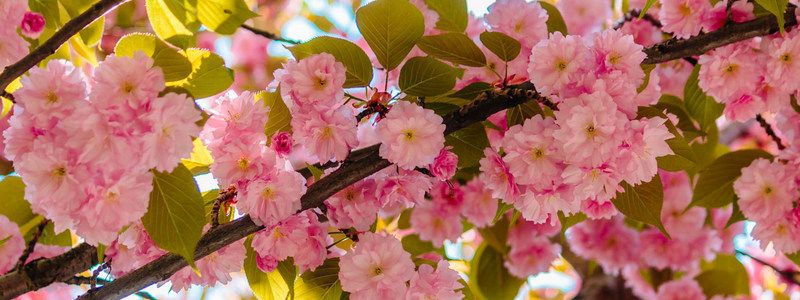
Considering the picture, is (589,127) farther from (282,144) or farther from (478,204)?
(478,204)

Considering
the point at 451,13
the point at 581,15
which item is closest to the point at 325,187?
the point at 451,13

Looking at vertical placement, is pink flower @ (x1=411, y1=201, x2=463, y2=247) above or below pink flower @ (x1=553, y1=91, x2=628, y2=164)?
below

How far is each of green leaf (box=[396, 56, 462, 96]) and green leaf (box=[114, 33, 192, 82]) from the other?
1.03 feet

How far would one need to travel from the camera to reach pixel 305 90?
1.12 m

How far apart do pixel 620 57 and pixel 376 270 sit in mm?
453

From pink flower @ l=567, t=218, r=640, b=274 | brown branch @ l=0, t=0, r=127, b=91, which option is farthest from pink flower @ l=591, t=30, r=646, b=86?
pink flower @ l=567, t=218, r=640, b=274

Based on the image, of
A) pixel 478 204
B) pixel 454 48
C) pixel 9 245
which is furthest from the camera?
pixel 478 204

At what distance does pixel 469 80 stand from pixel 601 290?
1512mm

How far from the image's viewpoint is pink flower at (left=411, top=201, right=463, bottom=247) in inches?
77.7

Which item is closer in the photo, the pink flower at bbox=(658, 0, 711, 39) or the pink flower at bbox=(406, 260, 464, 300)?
the pink flower at bbox=(406, 260, 464, 300)

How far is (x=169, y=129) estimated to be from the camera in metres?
0.94

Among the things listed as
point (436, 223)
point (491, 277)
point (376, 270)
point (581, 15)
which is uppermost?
point (376, 270)

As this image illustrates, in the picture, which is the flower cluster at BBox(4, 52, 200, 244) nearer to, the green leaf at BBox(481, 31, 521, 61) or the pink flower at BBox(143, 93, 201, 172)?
the pink flower at BBox(143, 93, 201, 172)

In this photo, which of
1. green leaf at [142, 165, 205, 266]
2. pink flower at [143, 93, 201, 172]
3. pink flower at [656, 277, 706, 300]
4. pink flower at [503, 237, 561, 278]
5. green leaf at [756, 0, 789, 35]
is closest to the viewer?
pink flower at [143, 93, 201, 172]
